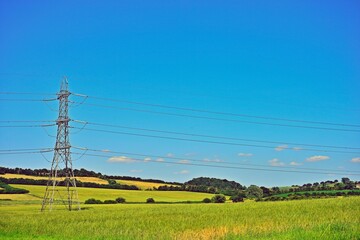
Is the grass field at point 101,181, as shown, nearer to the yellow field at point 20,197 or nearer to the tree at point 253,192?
the yellow field at point 20,197

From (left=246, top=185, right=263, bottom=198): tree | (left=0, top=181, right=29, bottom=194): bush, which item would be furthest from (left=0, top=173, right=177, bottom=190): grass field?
(left=246, top=185, right=263, bottom=198): tree

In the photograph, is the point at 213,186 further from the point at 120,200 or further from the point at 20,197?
the point at 20,197

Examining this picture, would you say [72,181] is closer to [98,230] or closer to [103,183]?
[98,230]

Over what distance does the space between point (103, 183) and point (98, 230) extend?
7913 cm

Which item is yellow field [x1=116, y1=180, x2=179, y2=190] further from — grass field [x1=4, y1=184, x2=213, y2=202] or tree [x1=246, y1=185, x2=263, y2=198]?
tree [x1=246, y1=185, x2=263, y2=198]

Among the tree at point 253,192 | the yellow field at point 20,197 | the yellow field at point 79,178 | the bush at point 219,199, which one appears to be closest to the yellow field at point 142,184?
the yellow field at point 79,178

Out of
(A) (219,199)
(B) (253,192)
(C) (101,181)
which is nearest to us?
(A) (219,199)

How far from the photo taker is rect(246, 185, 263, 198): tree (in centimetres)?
9938

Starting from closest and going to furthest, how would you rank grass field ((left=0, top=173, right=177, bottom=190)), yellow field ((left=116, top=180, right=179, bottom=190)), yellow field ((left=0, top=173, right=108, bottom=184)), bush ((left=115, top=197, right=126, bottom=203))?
bush ((left=115, top=197, right=126, bottom=203)), yellow field ((left=0, top=173, right=108, bottom=184)), grass field ((left=0, top=173, right=177, bottom=190)), yellow field ((left=116, top=180, right=179, bottom=190))

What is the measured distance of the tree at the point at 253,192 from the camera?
99.4 m

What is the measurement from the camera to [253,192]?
3942 inches

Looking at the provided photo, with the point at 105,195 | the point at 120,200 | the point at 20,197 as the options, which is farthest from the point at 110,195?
the point at 20,197

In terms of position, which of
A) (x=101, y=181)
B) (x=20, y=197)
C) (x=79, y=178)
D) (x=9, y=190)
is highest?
(x=79, y=178)

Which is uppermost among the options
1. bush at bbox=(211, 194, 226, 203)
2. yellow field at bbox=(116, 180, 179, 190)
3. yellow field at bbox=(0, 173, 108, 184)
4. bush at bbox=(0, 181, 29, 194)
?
yellow field at bbox=(0, 173, 108, 184)
